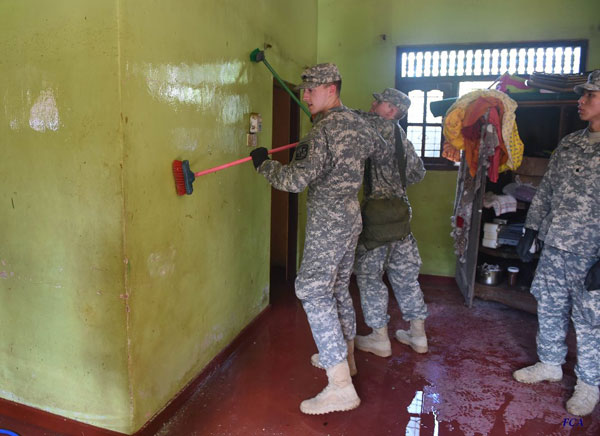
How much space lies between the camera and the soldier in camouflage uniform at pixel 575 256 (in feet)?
8.00

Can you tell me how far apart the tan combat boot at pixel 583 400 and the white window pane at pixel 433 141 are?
249 cm

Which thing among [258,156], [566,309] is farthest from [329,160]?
[566,309]

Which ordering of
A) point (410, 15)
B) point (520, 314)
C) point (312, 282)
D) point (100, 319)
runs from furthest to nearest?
point (410, 15) → point (520, 314) → point (312, 282) → point (100, 319)

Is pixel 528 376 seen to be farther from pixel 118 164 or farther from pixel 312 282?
pixel 118 164

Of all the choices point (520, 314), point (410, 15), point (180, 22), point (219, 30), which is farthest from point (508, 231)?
point (180, 22)

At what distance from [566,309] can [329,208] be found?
1.45 meters

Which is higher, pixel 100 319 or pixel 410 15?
pixel 410 15

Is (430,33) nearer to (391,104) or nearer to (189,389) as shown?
(391,104)

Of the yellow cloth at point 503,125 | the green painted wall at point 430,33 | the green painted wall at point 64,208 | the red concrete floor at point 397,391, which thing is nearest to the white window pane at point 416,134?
the green painted wall at point 430,33

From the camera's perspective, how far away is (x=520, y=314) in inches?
152

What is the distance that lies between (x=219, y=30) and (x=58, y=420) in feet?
6.88

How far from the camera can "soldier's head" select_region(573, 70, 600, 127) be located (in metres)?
2.41

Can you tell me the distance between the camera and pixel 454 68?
4.38 meters

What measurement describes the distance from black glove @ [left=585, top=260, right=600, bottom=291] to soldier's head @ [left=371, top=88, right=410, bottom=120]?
1.36m
